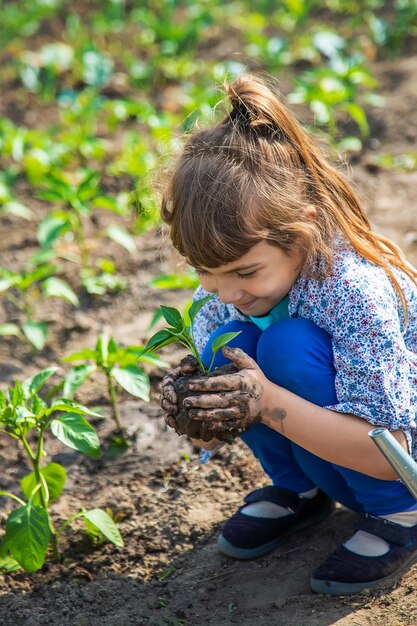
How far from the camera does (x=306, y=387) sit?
1943mm

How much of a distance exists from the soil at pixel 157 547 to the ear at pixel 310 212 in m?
0.57

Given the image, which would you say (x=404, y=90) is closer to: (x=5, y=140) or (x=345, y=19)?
(x=345, y=19)

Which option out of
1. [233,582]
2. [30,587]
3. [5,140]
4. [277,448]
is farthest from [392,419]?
[5,140]

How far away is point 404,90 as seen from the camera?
15.3 ft

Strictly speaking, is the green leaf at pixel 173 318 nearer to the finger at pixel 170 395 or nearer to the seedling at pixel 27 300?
the finger at pixel 170 395

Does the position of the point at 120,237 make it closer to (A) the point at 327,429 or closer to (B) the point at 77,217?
(B) the point at 77,217

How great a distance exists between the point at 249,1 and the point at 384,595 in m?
4.90

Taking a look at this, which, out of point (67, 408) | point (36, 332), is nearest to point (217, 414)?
point (67, 408)

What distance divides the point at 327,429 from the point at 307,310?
0.29 m

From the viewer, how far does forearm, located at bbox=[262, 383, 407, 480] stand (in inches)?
73.6

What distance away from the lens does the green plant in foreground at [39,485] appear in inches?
80.0

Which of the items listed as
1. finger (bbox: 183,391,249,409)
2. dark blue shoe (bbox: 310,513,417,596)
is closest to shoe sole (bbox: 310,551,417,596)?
dark blue shoe (bbox: 310,513,417,596)

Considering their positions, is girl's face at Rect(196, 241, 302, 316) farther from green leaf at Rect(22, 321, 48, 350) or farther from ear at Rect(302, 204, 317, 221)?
green leaf at Rect(22, 321, 48, 350)

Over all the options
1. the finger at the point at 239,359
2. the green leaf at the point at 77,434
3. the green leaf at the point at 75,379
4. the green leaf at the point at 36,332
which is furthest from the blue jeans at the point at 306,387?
the green leaf at the point at 36,332
